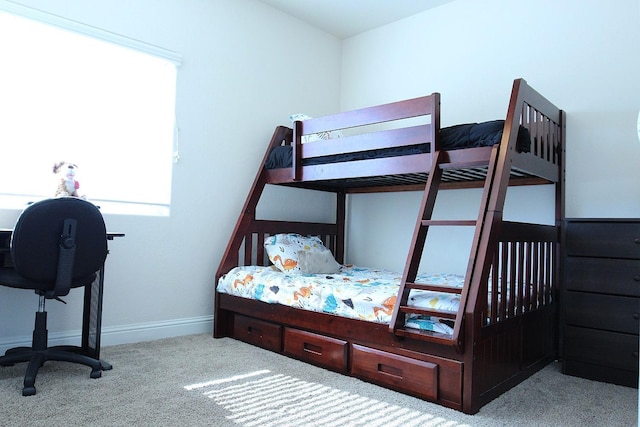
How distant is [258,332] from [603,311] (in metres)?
1.89

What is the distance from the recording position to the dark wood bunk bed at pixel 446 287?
1979 mm

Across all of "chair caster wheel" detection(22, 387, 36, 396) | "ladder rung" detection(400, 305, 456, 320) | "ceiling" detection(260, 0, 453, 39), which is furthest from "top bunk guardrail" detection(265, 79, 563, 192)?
"chair caster wheel" detection(22, 387, 36, 396)

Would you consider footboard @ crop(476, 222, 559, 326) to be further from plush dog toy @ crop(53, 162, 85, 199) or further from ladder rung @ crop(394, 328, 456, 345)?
plush dog toy @ crop(53, 162, 85, 199)

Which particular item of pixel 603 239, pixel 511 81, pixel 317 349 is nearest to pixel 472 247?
pixel 603 239

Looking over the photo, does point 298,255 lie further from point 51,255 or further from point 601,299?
point 601,299

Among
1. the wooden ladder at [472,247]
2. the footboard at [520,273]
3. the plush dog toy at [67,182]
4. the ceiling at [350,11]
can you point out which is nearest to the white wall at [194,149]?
the ceiling at [350,11]

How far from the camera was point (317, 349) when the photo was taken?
8.20ft

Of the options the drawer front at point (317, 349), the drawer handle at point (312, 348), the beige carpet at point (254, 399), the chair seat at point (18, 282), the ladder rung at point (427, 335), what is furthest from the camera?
the drawer handle at point (312, 348)

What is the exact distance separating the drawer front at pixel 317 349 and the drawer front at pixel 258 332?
8 cm

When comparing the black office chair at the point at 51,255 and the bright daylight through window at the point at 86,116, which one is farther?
the bright daylight through window at the point at 86,116

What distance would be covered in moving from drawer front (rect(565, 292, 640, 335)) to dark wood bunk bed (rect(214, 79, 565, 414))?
6.9 inches

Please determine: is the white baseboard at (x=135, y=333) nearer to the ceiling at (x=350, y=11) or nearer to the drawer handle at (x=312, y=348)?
the drawer handle at (x=312, y=348)

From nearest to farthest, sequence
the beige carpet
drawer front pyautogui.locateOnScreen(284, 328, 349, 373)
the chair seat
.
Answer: the beige carpet → the chair seat → drawer front pyautogui.locateOnScreen(284, 328, 349, 373)

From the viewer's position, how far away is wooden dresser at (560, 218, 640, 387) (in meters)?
2.32
